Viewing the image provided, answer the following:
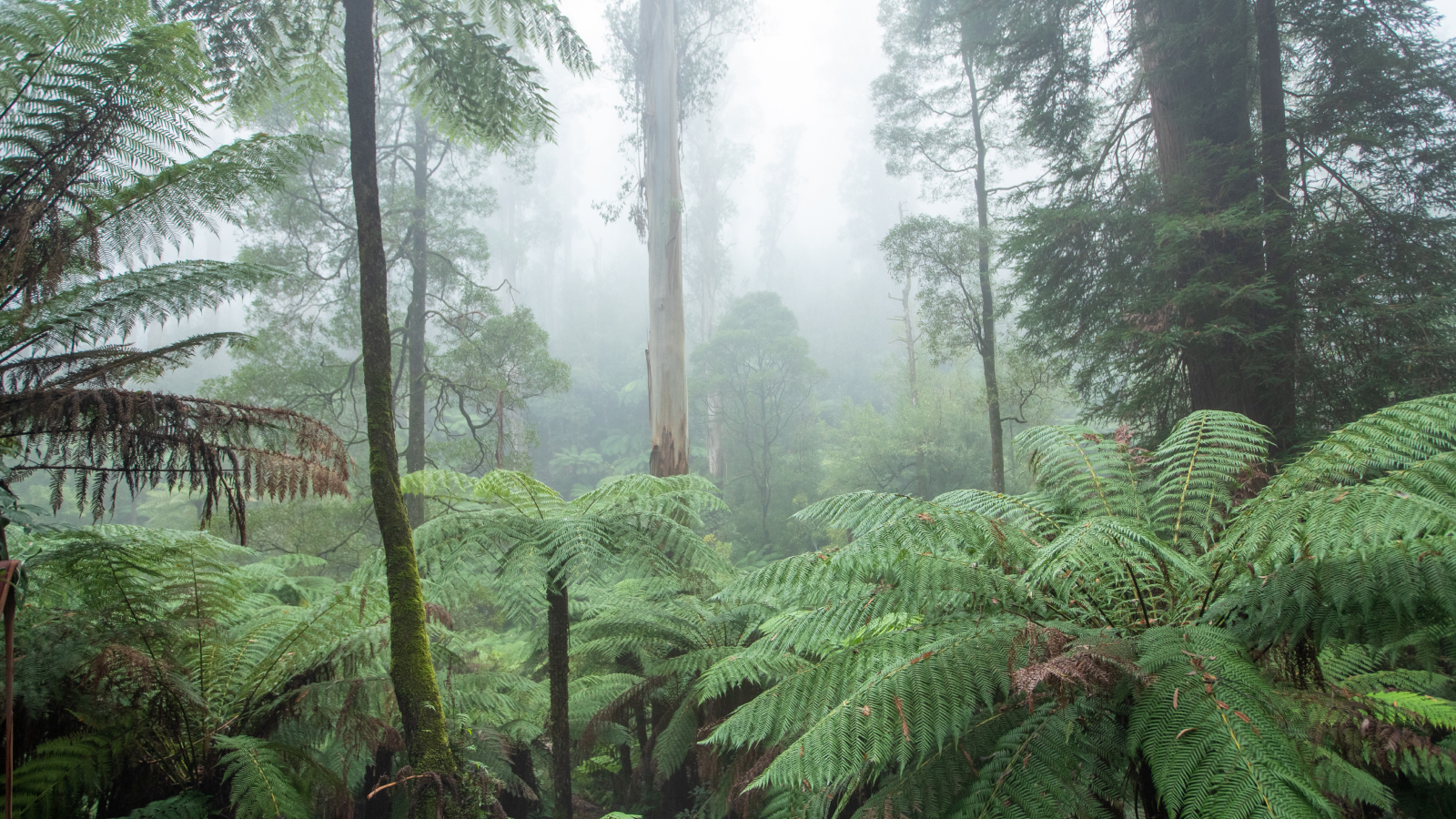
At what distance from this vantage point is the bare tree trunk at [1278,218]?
171 inches

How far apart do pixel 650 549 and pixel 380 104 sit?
31.0 feet

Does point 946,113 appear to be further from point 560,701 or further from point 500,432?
point 560,701

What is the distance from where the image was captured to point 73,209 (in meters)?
2.13

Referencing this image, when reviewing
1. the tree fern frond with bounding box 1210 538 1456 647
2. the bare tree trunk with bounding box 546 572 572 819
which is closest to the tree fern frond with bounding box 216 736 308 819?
the bare tree trunk with bounding box 546 572 572 819

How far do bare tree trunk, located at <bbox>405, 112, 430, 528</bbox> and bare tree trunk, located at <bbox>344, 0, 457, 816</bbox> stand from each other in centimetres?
619

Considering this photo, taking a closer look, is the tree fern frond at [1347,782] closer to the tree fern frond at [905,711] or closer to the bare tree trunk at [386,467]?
the tree fern frond at [905,711]

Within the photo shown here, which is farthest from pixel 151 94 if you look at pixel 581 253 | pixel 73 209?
pixel 581 253

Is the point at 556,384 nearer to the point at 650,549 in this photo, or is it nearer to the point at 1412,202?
the point at 650,549

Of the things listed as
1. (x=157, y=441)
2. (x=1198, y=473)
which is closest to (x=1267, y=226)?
(x=1198, y=473)

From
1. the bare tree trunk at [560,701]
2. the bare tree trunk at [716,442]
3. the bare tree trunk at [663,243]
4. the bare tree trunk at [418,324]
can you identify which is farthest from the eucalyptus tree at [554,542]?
the bare tree trunk at [716,442]

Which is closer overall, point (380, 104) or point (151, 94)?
point (151, 94)

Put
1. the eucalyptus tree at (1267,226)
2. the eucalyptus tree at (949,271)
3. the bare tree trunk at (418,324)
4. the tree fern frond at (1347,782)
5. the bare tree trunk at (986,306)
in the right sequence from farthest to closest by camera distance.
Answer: the eucalyptus tree at (949,271) < the bare tree trunk at (986,306) < the bare tree trunk at (418,324) < the eucalyptus tree at (1267,226) < the tree fern frond at (1347,782)

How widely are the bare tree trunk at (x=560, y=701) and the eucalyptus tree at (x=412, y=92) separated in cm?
50

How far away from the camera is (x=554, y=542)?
2.19 m
